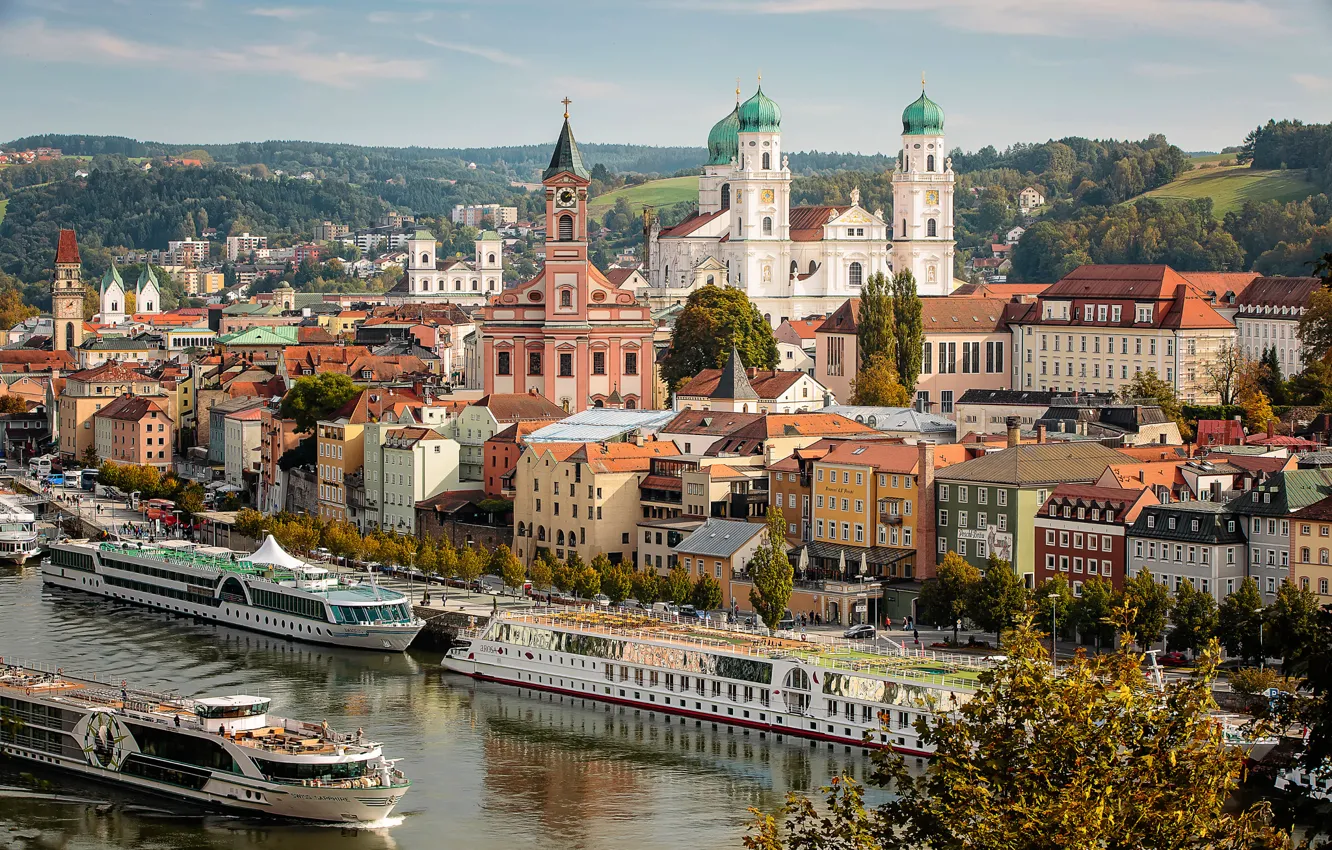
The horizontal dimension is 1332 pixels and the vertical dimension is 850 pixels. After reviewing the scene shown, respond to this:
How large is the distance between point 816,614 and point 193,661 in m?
8.61

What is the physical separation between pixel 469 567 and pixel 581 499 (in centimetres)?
215

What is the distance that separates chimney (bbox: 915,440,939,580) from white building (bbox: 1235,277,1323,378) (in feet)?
63.3

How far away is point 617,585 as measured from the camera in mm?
36188

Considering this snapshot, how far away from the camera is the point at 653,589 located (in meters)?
35.9

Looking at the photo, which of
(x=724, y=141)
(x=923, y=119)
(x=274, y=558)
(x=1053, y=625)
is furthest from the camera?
→ (x=724, y=141)

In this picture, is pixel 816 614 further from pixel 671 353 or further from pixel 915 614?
pixel 671 353

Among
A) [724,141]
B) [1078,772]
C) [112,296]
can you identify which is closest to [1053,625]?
[1078,772]

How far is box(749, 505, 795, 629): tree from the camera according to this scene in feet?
110

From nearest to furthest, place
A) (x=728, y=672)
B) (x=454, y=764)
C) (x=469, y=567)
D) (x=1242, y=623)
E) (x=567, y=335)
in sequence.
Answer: (x=454, y=764), (x=1242, y=623), (x=728, y=672), (x=469, y=567), (x=567, y=335)

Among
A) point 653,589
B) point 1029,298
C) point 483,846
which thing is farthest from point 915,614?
point 1029,298

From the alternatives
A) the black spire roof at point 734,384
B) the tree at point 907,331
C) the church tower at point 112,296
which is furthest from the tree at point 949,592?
the church tower at point 112,296

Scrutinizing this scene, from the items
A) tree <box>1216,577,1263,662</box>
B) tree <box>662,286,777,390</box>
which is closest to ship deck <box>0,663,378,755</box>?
tree <box>1216,577,1263,662</box>

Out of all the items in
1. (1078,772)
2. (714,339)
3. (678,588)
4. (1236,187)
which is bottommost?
(678,588)

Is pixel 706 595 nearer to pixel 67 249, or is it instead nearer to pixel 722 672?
pixel 722 672
